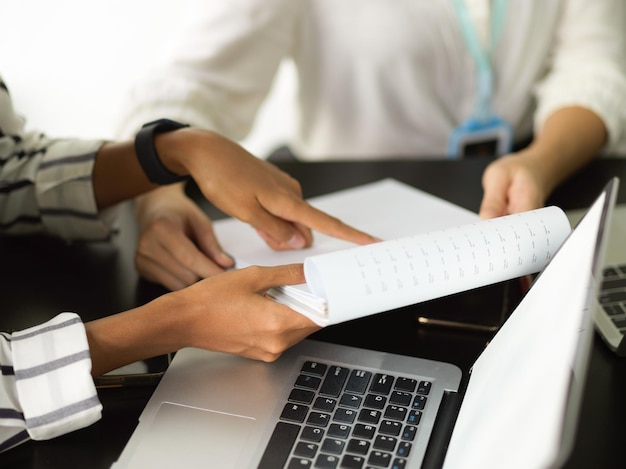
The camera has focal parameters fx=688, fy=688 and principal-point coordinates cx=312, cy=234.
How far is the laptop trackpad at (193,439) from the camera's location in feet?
1.67

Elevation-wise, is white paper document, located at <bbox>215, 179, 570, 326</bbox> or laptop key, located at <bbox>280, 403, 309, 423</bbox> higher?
white paper document, located at <bbox>215, 179, 570, 326</bbox>

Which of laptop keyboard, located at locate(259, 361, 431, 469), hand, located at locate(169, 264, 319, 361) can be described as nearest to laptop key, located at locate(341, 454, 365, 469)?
laptop keyboard, located at locate(259, 361, 431, 469)

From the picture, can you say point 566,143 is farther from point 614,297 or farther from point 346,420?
point 346,420

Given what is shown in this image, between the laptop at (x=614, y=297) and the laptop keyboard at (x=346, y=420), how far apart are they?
0.17 m

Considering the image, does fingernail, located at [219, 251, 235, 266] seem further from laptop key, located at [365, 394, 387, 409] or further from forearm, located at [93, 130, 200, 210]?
laptop key, located at [365, 394, 387, 409]

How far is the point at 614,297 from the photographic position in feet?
2.17

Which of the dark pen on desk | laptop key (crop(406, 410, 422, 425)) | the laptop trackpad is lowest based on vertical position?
the dark pen on desk

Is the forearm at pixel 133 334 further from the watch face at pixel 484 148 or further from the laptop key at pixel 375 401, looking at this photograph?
the watch face at pixel 484 148

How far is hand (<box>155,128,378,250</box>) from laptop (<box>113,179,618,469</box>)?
0.43 feet

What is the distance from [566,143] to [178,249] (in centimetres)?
57

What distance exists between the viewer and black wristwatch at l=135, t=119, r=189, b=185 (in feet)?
2.48

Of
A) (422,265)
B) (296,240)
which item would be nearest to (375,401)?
(422,265)

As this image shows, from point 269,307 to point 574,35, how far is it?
921 millimetres

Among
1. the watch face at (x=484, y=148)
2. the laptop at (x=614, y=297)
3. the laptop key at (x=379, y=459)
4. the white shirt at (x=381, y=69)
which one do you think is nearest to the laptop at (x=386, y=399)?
the laptop key at (x=379, y=459)
